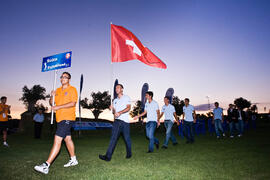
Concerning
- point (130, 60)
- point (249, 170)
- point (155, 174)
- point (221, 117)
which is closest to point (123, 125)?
point (155, 174)

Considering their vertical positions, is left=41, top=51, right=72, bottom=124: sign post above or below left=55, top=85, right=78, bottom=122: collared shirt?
above

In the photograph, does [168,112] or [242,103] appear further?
[242,103]

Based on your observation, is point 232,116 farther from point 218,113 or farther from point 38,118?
point 38,118

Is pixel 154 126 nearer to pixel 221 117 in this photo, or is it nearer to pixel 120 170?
pixel 120 170

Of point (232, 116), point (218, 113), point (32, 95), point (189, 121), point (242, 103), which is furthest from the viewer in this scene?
point (242, 103)

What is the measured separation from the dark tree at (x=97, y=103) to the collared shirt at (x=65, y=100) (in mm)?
85039

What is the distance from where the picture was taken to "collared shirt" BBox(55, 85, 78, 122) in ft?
15.5

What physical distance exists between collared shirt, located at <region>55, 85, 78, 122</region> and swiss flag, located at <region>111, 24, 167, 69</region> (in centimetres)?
247

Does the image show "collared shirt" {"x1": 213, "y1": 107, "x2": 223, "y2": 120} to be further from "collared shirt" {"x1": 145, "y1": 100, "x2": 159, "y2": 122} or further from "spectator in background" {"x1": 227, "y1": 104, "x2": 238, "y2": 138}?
"collared shirt" {"x1": 145, "y1": 100, "x2": 159, "y2": 122}

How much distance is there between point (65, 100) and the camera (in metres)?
4.82

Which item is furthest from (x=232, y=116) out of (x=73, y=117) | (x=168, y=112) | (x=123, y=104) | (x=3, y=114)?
(x=3, y=114)

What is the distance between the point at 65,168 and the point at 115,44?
3981mm

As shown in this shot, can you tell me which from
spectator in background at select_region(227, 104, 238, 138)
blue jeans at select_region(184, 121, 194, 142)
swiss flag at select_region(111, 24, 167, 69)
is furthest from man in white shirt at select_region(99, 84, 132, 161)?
spectator in background at select_region(227, 104, 238, 138)

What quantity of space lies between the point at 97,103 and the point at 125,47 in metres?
86.2
